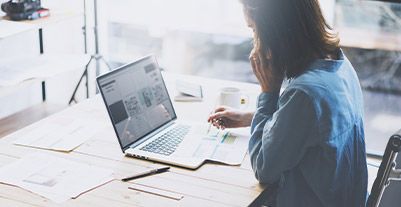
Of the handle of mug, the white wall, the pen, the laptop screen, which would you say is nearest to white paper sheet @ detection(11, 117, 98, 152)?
the laptop screen

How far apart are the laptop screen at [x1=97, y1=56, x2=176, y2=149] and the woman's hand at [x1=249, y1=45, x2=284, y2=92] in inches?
17.6

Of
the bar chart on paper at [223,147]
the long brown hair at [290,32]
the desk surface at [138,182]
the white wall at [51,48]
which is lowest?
the white wall at [51,48]

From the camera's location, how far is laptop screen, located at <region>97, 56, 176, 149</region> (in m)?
2.07

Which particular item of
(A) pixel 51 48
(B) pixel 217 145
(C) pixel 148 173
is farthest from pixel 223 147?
(A) pixel 51 48

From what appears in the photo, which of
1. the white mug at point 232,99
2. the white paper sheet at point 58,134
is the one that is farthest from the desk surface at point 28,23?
the white mug at point 232,99

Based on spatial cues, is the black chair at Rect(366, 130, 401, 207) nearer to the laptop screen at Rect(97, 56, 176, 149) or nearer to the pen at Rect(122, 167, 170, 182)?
the pen at Rect(122, 167, 170, 182)

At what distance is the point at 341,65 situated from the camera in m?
1.90

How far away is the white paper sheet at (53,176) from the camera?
179 cm

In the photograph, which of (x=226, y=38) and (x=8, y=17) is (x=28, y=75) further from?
(x=226, y=38)

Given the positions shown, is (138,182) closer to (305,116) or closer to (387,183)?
(305,116)

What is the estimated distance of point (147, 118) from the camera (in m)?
2.20

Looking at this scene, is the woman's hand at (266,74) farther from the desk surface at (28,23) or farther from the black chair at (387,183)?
the desk surface at (28,23)

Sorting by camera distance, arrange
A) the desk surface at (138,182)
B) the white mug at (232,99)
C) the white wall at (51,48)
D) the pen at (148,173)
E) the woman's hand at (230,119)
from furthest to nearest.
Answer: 1. the white wall at (51,48)
2. the white mug at (232,99)
3. the woman's hand at (230,119)
4. the pen at (148,173)
5. the desk surface at (138,182)

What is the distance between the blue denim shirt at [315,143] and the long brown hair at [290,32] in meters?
0.04
